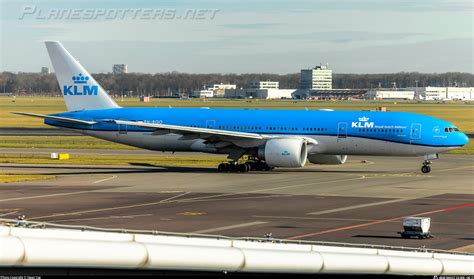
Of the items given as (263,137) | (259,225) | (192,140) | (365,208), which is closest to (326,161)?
(263,137)

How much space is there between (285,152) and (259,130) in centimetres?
Answer: 458

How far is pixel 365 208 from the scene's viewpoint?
5094 cm

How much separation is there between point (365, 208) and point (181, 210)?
9.83 metres

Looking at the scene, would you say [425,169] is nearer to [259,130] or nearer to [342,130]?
[342,130]

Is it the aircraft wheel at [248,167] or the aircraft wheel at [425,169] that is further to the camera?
the aircraft wheel at [248,167]

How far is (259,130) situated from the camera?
71062 mm

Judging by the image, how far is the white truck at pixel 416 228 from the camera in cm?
4044

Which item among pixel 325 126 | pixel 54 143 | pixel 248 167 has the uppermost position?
pixel 325 126

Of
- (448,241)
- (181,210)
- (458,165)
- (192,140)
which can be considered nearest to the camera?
(448,241)

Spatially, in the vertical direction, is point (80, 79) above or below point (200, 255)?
above

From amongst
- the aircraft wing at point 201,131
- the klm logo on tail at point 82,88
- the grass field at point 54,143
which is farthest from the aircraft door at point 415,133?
the grass field at point 54,143

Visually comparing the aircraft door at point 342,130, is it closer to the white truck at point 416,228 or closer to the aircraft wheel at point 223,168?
the aircraft wheel at point 223,168

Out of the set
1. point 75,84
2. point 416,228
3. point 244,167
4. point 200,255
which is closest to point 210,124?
point 244,167

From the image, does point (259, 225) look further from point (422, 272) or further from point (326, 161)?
point (326, 161)
